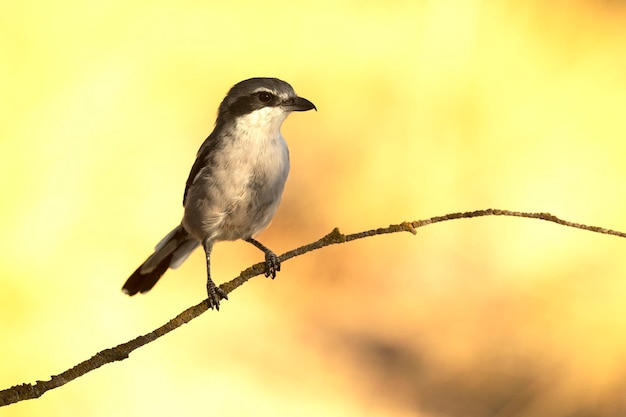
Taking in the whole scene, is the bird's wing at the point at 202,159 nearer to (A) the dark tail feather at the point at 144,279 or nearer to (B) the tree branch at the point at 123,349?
(A) the dark tail feather at the point at 144,279

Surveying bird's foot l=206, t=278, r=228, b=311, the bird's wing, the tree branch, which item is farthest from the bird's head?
the tree branch

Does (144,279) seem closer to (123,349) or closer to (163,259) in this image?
(163,259)

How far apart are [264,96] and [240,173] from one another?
17.2 inches

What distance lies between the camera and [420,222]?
190 cm

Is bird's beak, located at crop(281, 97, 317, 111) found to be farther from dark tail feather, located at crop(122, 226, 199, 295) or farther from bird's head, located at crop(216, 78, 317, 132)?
dark tail feather, located at crop(122, 226, 199, 295)

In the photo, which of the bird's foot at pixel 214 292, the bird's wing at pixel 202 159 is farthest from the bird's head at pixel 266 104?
the bird's foot at pixel 214 292

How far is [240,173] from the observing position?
311cm

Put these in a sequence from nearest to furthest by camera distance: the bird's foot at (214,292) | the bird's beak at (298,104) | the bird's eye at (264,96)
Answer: the bird's foot at (214,292) < the bird's beak at (298,104) < the bird's eye at (264,96)

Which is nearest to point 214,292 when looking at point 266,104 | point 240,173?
point 240,173

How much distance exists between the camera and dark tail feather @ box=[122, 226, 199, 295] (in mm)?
3551

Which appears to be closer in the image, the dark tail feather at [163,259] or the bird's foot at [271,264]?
the bird's foot at [271,264]

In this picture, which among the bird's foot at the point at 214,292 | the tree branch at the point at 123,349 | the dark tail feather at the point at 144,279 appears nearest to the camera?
the tree branch at the point at 123,349

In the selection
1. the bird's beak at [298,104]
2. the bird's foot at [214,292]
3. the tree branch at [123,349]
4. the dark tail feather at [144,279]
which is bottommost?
the tree branch at [123,349]

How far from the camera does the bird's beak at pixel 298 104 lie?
3.22m
